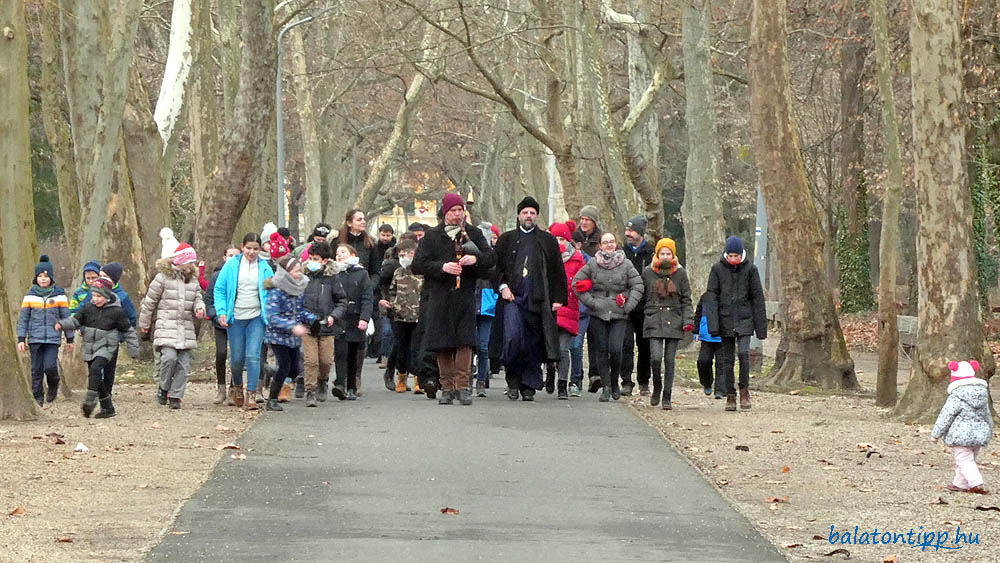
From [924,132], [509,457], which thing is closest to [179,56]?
[924,132]

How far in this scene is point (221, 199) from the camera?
22.8m

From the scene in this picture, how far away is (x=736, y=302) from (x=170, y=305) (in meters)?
5.23

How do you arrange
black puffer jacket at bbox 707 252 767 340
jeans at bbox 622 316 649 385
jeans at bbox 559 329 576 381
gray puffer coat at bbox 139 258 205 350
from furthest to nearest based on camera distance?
jeans at bbox 559 329 576 381 → jeans at bbox 622 316 649 385 → black puffer jacket at bbox 707 252 767 340 → gray puffer coat at bbox 139 258 205 350

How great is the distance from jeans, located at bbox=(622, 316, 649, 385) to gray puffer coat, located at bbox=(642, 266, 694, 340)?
447mm

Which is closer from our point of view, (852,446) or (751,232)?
(852,446)

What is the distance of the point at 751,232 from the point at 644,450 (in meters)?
53.3

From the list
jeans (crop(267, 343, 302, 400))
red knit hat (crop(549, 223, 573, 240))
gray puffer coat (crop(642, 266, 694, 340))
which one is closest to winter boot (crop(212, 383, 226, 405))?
jeans (crop(267, 343, 302, 400))

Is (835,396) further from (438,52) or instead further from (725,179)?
(725,179)

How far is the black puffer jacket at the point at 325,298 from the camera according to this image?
52.0 feet

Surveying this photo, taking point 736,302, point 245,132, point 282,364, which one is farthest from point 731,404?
point 245,132

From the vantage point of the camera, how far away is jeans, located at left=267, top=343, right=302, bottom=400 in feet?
51.4

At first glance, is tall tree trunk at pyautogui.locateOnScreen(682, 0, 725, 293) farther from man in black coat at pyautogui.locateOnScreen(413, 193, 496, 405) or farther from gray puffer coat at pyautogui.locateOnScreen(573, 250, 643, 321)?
man in black coat at pyautogui.locateOnScreen(413, 193, 496, 405)

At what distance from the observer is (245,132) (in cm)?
2247

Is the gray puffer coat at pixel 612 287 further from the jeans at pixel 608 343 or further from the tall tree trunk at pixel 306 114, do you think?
the tall tree trunk at pixel 306 114
